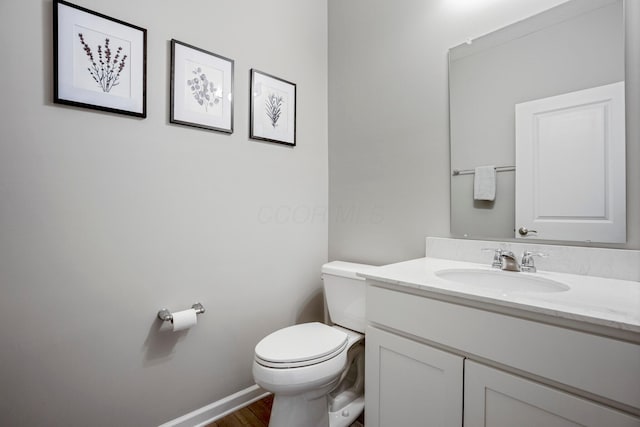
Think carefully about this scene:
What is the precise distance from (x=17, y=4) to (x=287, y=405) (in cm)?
179

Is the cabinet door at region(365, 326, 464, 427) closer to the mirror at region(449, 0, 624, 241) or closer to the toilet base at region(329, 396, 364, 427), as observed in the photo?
the toilet base at region(329, 396, 364, 427)

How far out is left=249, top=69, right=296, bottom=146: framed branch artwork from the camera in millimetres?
1635

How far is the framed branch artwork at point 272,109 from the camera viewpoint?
1.63 metres

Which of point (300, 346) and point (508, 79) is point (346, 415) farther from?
point (508, 79)

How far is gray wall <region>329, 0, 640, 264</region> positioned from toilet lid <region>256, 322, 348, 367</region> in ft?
1.93

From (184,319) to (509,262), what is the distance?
139 centimetres

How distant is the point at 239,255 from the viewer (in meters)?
1.59

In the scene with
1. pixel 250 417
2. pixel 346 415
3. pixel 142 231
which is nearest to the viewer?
pixel 142 231

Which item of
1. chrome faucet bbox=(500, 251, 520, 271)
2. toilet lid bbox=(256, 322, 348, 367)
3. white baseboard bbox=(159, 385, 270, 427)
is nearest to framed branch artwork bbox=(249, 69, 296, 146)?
toilet lid bbox=(256, 322, 348, 367)

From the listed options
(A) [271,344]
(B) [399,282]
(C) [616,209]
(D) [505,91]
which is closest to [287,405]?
(A) [271,344]

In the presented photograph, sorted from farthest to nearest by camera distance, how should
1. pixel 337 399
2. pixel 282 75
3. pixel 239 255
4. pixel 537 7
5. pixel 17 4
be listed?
1. pixel 282 75
2. pixel 239 255
3. pixel 337 399
4. pixel 537 7
5. pixel 17 4

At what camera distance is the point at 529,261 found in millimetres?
1167

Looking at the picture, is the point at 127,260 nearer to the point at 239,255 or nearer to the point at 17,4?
the point at 239,255

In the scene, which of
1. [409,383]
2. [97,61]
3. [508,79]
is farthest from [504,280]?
[97,61]
